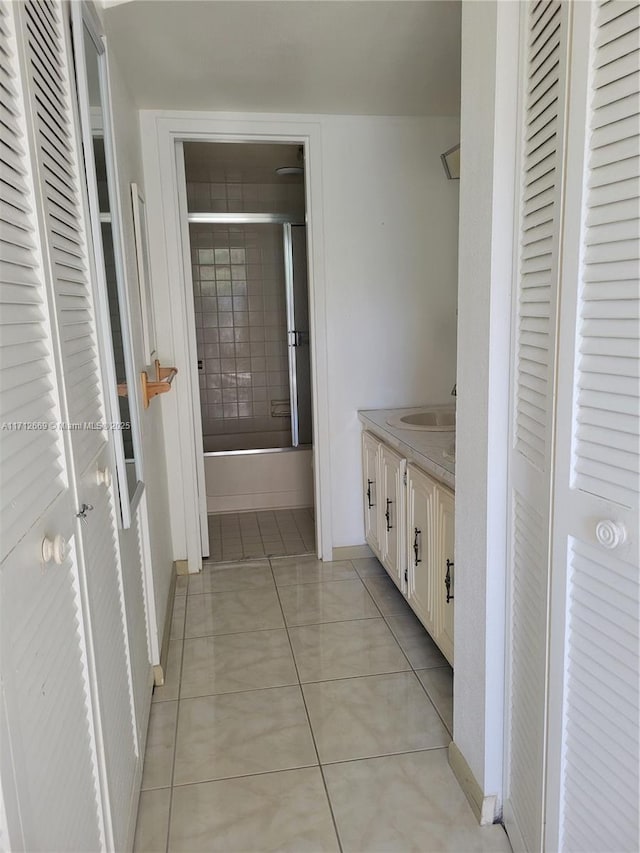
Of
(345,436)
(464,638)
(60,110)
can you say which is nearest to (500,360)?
(464,638)

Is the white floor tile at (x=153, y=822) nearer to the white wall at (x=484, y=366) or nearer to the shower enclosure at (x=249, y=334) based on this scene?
the white wall at (x=484, y=366)

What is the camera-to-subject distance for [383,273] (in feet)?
10.3

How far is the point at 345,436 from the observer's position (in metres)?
3.26

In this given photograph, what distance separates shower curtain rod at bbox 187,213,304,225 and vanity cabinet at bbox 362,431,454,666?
1.94m

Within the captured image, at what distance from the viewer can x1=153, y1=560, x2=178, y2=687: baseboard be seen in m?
2.21

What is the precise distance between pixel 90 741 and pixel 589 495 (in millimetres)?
1014

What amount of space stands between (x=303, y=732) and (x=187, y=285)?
2.11 metres

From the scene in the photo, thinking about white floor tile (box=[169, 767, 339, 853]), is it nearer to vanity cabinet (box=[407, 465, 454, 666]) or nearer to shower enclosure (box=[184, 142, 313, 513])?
vanity cabinet (box=[407, 465, 454, 666])

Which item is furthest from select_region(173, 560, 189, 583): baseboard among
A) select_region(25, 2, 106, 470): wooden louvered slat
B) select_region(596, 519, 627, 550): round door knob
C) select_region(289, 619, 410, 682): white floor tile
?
select_region(596, 519, 627, 550): round door knob

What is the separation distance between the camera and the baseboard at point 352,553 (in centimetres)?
336

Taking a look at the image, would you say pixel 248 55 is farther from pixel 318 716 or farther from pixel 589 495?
pixel 318 716

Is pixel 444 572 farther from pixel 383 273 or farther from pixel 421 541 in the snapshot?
pixel 383 273

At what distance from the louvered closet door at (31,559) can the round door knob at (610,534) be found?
2.84ft

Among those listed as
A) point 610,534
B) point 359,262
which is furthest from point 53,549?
point 359,262
